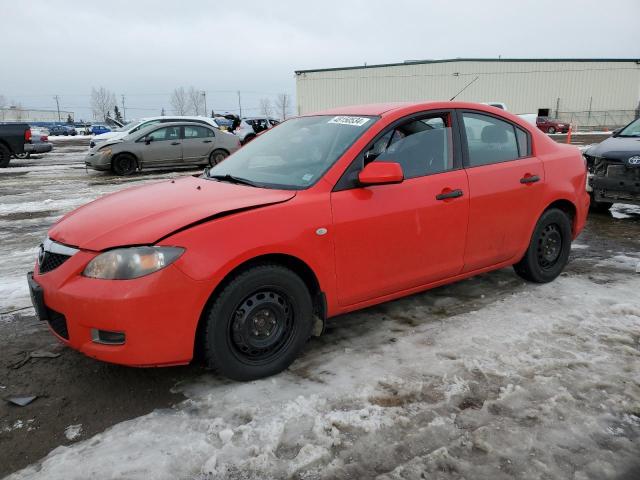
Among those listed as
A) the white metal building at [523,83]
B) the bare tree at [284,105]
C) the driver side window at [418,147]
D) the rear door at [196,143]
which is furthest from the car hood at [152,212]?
the bare tree at [284,105]

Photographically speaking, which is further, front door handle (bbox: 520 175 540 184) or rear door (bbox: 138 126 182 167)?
rear door (bbox: 138 126 182 167)

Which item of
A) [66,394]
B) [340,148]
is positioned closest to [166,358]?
[66,394]

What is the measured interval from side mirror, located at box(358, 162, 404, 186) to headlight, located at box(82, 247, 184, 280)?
3.96 ft

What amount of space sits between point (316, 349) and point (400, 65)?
181 ft

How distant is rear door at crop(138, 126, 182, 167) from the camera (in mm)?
13852

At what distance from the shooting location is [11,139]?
615 inches

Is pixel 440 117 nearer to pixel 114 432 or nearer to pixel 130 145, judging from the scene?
pixel 114 432

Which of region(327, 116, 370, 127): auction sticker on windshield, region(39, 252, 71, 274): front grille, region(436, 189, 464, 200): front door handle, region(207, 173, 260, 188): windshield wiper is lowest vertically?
region(39, 252, 71, 274): front grille

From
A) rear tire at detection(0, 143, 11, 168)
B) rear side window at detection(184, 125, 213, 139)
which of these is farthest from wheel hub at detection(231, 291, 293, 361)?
rear tire at detection(0, 143, 11, 168)

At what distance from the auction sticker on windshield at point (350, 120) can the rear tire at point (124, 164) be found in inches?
438

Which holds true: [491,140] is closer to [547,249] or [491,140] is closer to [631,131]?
[547,249]

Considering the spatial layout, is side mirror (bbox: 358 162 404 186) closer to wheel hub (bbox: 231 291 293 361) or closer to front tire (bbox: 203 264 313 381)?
front tire (bbox: 203 264 313 381)

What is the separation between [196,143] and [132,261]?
12448mm

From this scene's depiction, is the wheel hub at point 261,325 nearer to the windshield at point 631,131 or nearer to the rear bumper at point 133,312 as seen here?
the rear bumper at point 133,312
